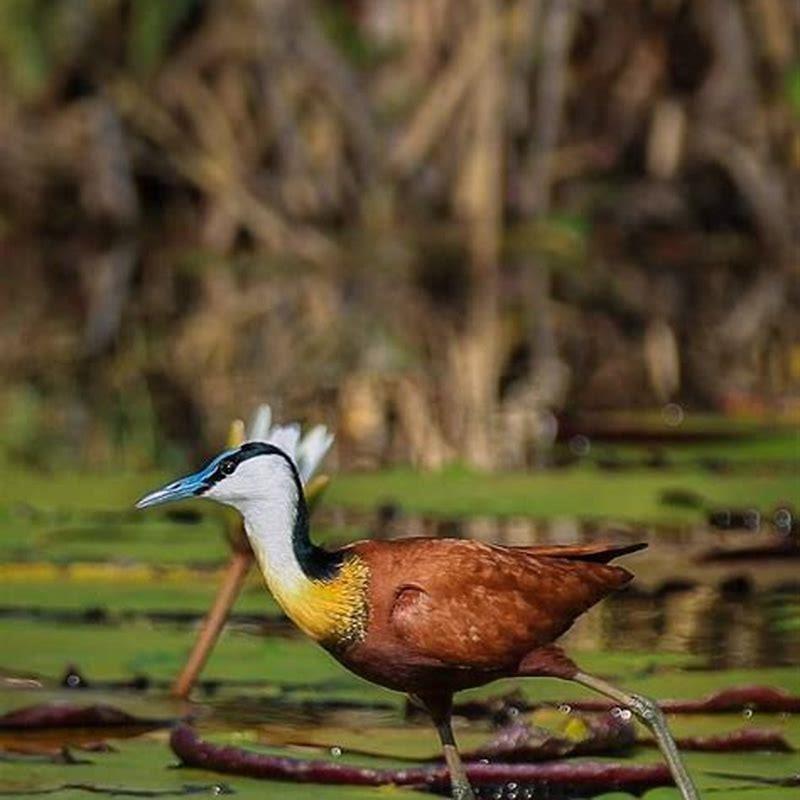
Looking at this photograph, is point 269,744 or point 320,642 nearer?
point 320,642

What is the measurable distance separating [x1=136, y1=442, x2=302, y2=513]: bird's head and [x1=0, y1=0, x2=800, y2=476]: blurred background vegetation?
6733 mm

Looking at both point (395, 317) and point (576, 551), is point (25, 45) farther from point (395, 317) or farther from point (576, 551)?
point (576, 551)

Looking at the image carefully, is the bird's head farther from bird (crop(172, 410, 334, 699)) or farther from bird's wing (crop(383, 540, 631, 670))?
bird (crop(172, 410, 334, 699))

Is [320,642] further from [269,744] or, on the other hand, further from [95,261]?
[95,261]

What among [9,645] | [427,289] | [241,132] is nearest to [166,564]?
[9,645]

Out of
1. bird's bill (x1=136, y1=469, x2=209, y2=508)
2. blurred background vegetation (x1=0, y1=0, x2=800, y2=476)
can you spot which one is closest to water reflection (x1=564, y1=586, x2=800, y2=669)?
bird's bill (x1=136, y1=469, x2=209, y2=508)

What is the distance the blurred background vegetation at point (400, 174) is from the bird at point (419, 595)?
21.6 feet

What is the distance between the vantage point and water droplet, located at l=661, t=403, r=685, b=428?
7.32 meters

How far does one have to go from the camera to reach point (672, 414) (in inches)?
297

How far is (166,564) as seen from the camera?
5180 mm

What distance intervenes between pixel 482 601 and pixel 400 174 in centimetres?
1089

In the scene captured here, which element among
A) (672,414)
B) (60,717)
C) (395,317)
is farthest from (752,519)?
(395,317)

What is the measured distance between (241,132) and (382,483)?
8.32 metres

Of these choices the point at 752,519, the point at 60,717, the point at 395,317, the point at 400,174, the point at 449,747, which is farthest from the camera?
the point at 400,174
